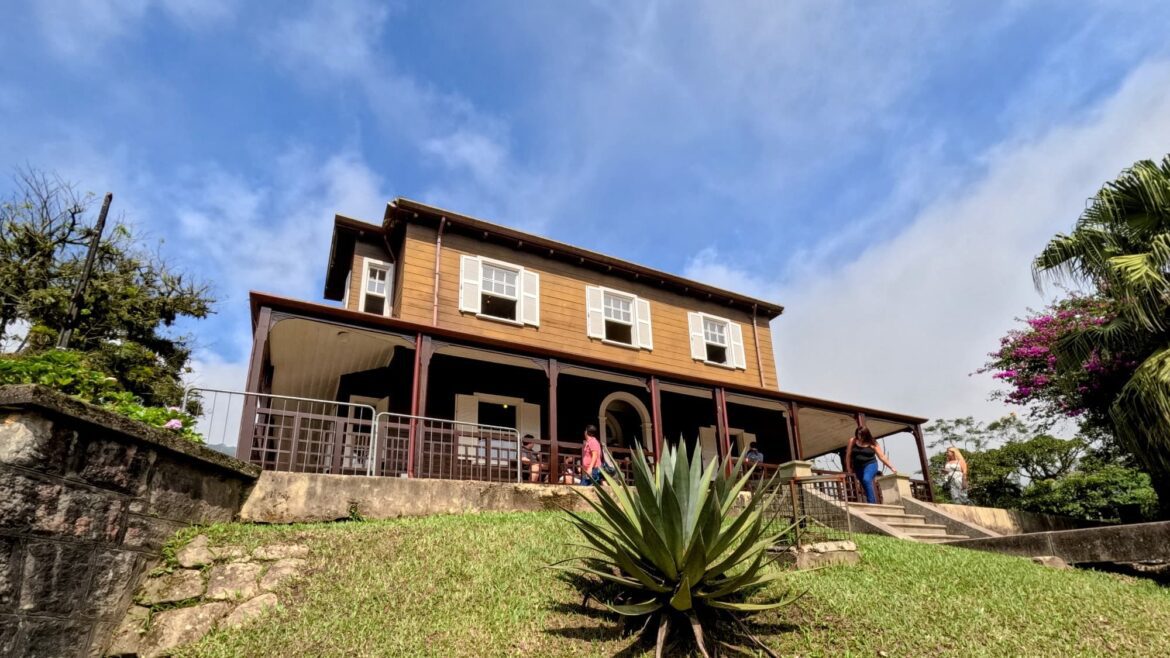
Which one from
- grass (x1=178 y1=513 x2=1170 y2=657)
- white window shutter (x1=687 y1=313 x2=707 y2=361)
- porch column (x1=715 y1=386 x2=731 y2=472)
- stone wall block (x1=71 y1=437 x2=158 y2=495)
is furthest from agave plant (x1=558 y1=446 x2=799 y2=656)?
white window shutter (x1=687 y1=313 x2=707 y2=361)

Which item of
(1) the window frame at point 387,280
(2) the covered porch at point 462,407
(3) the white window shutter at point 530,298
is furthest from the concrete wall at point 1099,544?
(1) the window frame at point 387,280

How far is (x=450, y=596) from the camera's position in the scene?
5.32m

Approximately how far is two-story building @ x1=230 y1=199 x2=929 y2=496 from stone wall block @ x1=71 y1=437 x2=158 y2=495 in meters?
4.76

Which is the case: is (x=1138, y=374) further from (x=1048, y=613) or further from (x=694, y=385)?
(x=694, y=385)

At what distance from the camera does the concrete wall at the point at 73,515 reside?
13.6ft

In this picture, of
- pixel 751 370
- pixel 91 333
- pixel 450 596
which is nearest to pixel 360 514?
pixel 450 596

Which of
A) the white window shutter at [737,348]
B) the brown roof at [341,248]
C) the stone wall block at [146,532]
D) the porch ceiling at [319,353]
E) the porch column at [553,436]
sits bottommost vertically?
the stone wall block at [146,532]

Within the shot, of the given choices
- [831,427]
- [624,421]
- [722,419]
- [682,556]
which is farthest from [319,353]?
[831,427]

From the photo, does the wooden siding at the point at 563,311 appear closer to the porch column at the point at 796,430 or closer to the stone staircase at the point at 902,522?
the porch column at the point at 796,430

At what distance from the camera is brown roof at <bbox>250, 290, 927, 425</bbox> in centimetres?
1005

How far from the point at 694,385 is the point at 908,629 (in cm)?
939

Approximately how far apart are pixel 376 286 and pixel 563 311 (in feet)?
13.8

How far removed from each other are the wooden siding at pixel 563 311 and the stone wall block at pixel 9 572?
910 cm

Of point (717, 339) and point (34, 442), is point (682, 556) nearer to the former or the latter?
point (34, 442)
